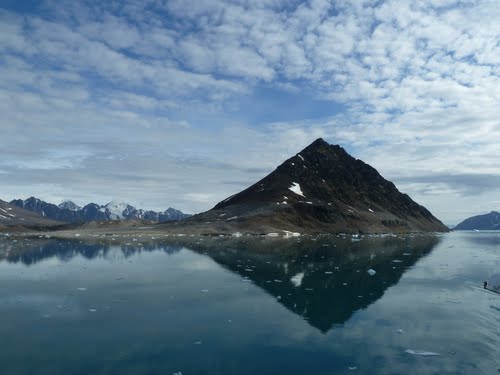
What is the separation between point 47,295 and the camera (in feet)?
87.4

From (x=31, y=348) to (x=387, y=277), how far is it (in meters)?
30.9

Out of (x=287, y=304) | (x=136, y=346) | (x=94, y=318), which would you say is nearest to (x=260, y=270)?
(x=287, y=304)

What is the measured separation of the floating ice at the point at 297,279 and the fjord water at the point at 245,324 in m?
0.09

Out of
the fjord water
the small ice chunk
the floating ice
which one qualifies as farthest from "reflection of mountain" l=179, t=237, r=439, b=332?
the small ice chunk

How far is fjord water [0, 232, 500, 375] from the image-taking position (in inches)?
575

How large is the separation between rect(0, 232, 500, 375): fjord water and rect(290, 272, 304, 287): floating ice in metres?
0.09

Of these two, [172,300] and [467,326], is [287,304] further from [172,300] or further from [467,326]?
[467,326]

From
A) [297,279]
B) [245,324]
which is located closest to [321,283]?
[297,279]

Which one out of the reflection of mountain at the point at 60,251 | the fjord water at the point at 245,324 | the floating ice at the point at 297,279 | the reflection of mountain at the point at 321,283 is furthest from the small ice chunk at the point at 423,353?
the reflection of mountain at the point at 60,251

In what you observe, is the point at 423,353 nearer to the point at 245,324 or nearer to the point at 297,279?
the point at 245,324

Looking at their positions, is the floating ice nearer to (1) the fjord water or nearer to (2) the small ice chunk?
(1) the fjord water

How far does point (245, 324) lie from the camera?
20.0 m

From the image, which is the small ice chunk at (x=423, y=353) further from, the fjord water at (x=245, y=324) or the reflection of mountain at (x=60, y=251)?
the reflection of mountain at (x=60, y=251)

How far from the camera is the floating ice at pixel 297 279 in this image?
32678mm
